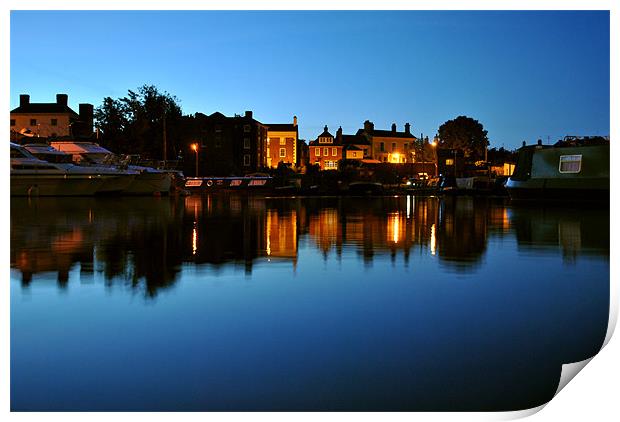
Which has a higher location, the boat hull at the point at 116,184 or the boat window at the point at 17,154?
the boat window at the point at 17,154

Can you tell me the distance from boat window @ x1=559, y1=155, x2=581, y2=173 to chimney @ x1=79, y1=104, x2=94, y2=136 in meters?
43.4

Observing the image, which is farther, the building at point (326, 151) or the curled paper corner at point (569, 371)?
the building at point (326, 151)

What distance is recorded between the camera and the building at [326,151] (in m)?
110

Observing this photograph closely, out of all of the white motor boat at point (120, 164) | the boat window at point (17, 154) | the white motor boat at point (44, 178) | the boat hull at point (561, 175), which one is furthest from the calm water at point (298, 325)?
the white motor boat at point (120, 164)

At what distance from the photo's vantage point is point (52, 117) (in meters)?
68.2

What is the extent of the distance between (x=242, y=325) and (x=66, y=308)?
1650 mm

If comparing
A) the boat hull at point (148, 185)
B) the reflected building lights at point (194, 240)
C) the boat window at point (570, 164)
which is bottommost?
the reflected building lights at point (194, 240)

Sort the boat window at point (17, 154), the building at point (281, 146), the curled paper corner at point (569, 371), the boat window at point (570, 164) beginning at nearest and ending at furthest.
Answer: the curled paper corner at point (569, 371) → the boat window at point (570, 164) → the boat window at point (17, 154) → the building at point (281, 146)

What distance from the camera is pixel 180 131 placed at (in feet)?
211

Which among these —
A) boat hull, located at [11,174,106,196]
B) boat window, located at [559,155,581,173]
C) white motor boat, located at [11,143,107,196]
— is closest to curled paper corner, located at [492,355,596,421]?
boat window, located at [559,155,581,173]

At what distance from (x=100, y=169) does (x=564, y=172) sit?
21.2 m
